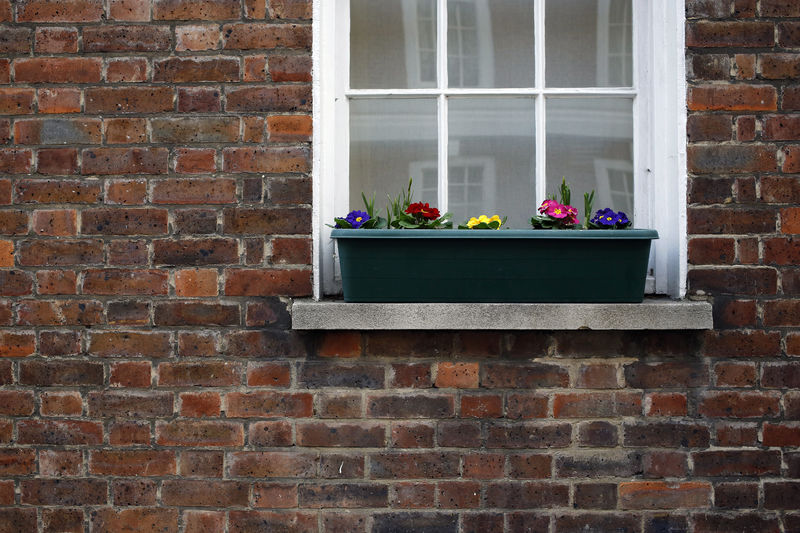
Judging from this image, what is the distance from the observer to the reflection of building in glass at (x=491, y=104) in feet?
7.98

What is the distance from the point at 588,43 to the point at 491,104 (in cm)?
39

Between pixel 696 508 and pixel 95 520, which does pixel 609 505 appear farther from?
pixel 95 520

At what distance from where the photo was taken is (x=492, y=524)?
2240 mm

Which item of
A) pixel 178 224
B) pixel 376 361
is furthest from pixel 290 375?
pixel 178 224

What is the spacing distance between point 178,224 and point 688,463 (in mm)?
1752

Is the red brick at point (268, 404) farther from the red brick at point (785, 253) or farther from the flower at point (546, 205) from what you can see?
the red brick at point (785, 253)

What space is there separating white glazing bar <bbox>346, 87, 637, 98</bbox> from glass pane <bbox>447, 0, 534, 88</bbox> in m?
0.04

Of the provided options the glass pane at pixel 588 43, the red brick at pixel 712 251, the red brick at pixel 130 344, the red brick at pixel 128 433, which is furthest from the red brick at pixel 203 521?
the glass pane at pixel 588 43

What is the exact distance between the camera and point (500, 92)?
7.95ft

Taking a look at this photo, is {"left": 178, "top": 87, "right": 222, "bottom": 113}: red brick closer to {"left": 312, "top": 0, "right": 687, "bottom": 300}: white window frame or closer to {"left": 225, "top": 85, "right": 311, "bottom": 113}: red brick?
{"left": 225, "top": 85, "right": 311, "bottom": 113}: red brick

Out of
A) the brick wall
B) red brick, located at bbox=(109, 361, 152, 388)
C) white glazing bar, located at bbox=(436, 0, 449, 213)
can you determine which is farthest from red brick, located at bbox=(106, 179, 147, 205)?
white glazing bar, located at bbox=(436, 0, 449, 213)

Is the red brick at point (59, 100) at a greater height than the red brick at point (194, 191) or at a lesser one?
greater

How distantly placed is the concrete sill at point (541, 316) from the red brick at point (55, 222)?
0.81 metres

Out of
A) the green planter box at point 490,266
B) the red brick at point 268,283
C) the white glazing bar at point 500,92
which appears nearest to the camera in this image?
the green planter box at point 490,266
